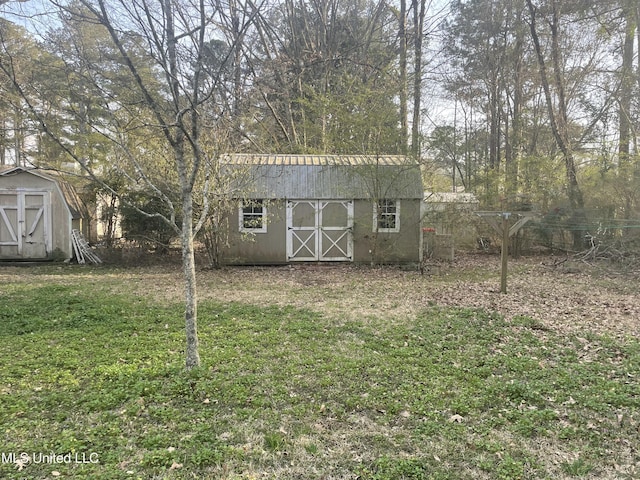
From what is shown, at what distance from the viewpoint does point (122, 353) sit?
4.41 metres

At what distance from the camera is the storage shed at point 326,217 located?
1137 centimetres

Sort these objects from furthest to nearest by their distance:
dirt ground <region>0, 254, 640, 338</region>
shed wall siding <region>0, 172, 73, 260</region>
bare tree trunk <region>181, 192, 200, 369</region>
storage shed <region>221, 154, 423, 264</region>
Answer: shed wall siding <region>0, 172, 73, 260</region> < storage shed <region>221, 154, 423, 264</region> < dirt ground <region>0, 254, 640, 338</region> < bare tree trunk <region>181, 192, 200, 369</region>

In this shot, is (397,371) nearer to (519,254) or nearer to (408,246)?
(408,246)

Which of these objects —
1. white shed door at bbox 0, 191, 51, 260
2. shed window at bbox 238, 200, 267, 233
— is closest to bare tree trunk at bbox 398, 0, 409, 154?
shed window at bbox 238, 200, 267, 233

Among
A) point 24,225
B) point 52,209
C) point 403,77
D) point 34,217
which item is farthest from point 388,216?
point 24,225

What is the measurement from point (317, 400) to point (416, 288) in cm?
545

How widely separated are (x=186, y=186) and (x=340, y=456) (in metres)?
2.58

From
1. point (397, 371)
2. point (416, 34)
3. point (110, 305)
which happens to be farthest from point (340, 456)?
point (416, 34)

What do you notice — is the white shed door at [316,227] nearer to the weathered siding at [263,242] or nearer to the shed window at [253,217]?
the weathered siding at [263,242]

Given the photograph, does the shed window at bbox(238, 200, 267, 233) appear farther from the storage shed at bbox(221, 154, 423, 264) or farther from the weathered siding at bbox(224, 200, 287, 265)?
the weathered siding at bbox(224, 200, 287, 265)

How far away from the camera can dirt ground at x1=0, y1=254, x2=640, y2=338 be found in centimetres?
631

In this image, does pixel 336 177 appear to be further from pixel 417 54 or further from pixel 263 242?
pixel 417 54

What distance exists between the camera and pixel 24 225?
11.7 meters

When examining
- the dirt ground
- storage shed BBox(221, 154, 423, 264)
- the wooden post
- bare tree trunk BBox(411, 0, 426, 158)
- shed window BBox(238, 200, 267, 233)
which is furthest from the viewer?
bare tree trunk BBox(411, 0, 426, 158)
